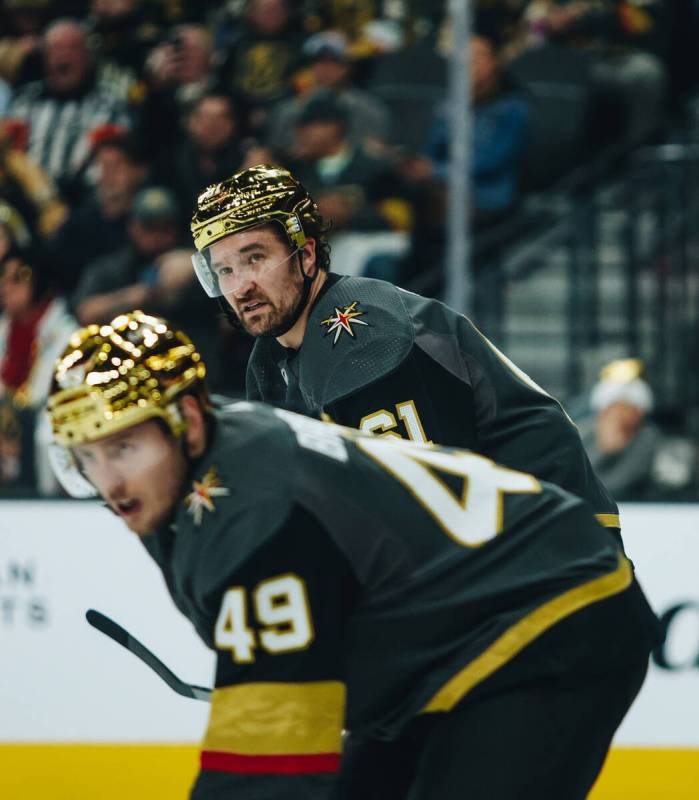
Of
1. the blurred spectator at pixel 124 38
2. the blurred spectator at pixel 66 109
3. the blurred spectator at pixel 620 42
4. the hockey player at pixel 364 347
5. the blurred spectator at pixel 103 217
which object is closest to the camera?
the hockey player at pixel 364 347

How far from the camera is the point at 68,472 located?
7.06ft

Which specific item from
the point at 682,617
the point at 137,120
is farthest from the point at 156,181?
the point at 682,617

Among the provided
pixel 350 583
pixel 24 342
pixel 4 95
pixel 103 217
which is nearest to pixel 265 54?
pixel 103 217

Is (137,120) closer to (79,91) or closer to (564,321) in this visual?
(79,91)

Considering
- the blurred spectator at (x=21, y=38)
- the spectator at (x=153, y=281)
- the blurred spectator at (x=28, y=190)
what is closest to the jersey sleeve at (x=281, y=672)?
the spectator at (x=153, y=281)

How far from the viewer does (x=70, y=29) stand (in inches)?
299

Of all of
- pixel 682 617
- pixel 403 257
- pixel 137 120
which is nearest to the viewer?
pixel 682 617

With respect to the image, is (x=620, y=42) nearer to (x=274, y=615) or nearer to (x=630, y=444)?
(x=630, y=444)

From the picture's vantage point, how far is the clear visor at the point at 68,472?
212 cm

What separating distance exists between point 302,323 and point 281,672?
1092 mm

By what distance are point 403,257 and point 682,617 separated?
232cm

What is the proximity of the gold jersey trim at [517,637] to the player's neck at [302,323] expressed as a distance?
0.92 meters

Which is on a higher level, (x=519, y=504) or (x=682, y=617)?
(x=519, y=504)

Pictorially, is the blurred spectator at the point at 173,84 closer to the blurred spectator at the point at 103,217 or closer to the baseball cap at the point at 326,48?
the blurred spectator at the point at 103,217
